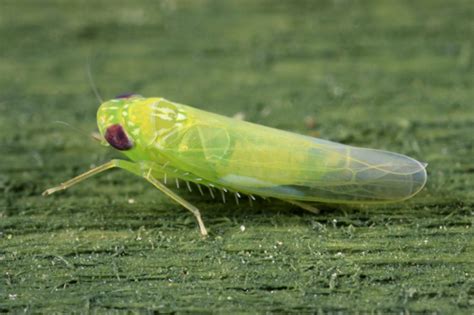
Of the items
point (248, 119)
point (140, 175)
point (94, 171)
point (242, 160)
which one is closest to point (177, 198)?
point (140, 175)

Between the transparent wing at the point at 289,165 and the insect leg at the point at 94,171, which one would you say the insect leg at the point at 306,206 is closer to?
the transparent wing at the point at 289,165

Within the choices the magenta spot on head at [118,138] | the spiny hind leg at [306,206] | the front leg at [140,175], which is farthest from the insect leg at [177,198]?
the spiny hind leg at [306,206]

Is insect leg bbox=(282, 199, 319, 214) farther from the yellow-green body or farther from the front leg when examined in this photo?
the front leg

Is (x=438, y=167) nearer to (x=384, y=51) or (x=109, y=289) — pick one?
(x=384, y=51)

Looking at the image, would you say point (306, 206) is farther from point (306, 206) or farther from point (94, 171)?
point (94, 171)

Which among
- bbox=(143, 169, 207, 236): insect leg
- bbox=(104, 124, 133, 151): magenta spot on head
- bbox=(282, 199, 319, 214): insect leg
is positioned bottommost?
bbox=(143, 169, 207, 236): insect leg

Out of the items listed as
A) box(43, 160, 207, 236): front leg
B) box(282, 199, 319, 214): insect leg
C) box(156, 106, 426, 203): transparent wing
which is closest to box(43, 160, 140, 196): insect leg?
box(43, 160, 207, 236): front leg
